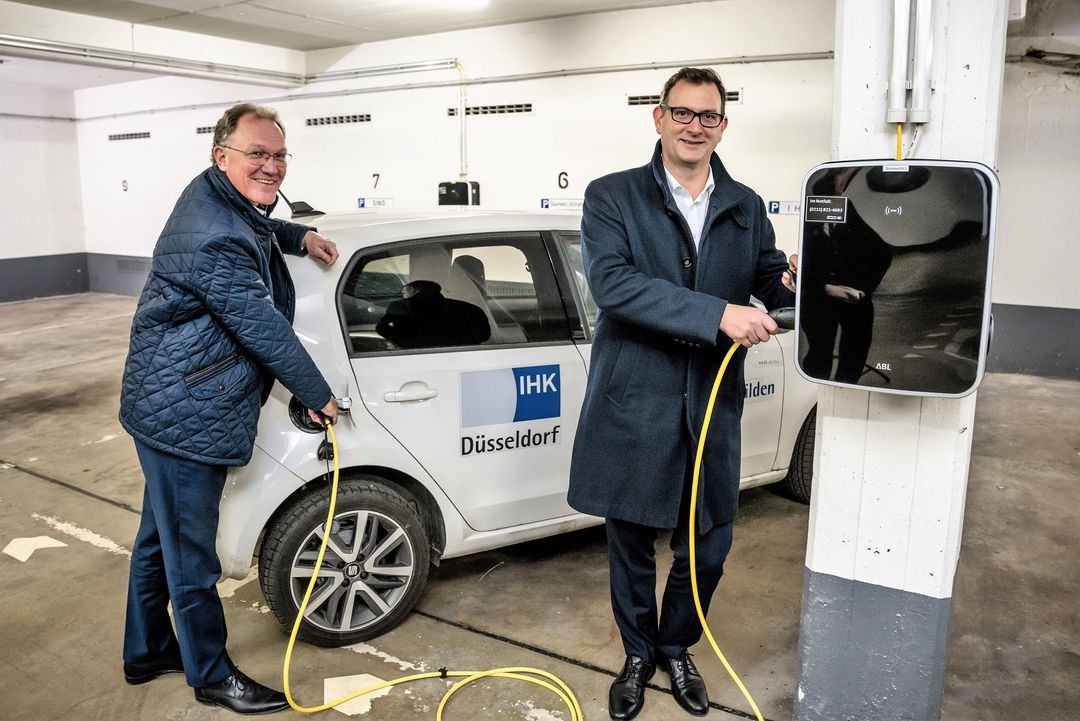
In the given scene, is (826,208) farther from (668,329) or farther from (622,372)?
(622,372)

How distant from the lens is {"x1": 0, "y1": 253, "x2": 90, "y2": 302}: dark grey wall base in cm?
1217

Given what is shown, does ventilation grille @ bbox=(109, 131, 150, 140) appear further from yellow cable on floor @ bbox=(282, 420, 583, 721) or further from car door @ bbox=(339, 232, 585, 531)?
yellow cable on floor @ bbox=(282, 420, 583, 721)

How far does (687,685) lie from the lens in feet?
8.35

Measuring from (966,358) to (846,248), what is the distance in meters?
0.33

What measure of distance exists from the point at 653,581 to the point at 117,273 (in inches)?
486

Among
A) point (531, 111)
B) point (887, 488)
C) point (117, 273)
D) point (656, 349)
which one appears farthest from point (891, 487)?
point (117, 273)

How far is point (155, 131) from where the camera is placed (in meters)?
11.7

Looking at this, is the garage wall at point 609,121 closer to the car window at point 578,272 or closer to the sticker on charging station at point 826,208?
the car window at point 578,272

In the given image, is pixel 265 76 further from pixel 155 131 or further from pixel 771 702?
pixel 771 702

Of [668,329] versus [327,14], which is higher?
[327,14]

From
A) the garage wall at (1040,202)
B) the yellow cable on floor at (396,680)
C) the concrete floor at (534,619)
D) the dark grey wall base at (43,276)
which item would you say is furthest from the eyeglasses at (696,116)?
the dark grey wall base at (43,276)

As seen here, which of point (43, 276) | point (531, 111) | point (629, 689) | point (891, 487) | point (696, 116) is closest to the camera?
point (891, 487)

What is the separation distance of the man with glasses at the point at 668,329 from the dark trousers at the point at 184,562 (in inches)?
41.4

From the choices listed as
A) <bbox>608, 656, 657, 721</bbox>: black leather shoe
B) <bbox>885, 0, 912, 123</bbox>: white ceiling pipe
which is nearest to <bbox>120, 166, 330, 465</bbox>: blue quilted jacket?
<bbox>608, 656, 657, 721</bbox>: black leather shoe
